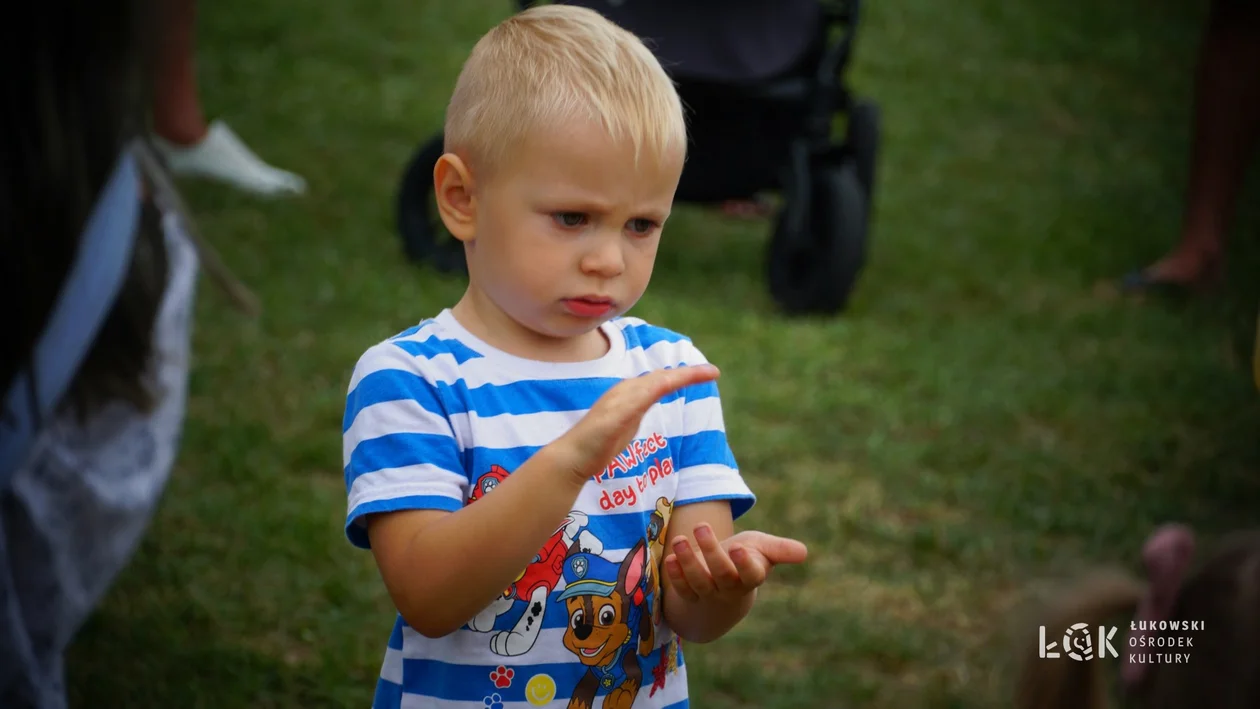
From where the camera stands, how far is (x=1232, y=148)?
4.73m

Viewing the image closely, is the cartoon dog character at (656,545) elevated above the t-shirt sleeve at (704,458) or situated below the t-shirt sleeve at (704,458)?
below

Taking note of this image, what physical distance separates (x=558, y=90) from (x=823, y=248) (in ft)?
10.8

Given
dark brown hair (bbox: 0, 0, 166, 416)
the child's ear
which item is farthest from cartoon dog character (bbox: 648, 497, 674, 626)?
dark brown hair (bbox: 0, 0, 166, 416)

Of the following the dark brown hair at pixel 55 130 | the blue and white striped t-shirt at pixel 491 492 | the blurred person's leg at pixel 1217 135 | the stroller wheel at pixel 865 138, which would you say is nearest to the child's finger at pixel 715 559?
the blue and white striped t-shirt at pixel 491 492

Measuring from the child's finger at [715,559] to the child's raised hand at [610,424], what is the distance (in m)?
0.12

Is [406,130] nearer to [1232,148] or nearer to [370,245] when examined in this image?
[370,245]

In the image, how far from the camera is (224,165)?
5.40 metres

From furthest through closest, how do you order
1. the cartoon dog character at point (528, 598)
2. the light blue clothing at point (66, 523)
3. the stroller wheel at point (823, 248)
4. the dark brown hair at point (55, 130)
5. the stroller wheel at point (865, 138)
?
the stroller wheel at point (865, 138) → the stroller wheel at point (823, 248) → the light blue clothing at point (66, 523) → the dark brown hair at point (55, 130) → the cartoon dog character at point (528, 598)

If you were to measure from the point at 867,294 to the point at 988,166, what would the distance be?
7.93 ft

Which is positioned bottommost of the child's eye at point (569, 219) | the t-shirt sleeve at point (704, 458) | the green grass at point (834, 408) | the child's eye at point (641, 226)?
the green grass at point (834, 408)

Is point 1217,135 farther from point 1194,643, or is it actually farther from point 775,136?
point 1194,643

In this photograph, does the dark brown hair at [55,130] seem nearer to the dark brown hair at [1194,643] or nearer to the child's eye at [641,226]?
the child's eye at [641,226]

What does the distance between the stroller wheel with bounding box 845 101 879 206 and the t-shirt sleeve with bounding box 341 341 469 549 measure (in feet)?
11.9

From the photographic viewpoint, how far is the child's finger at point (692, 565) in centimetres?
132
